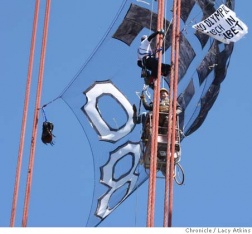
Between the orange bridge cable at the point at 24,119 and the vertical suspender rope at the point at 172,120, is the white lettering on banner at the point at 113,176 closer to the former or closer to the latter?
the vertical suspender rope at the point at 172,120

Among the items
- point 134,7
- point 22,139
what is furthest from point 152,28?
point 22,139

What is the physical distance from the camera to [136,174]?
26.0m

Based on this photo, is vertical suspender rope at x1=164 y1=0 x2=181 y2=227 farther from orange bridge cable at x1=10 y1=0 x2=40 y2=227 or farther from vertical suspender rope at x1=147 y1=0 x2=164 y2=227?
orange bridge cable at x1=10 y1=0 x2=40 y2=227

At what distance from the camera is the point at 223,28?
85.7ft

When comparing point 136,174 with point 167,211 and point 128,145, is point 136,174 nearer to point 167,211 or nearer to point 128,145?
point 128,145

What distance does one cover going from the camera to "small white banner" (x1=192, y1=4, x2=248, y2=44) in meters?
26.0

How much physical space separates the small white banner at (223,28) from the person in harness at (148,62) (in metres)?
2.05

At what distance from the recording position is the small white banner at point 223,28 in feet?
85.3

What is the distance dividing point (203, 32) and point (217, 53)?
1.62 m

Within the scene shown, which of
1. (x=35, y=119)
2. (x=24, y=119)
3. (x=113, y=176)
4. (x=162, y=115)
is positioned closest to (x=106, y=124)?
(x=113, y=176)

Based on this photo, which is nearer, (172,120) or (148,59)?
(172,120)

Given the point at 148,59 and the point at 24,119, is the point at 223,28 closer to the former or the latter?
the point at 148,59

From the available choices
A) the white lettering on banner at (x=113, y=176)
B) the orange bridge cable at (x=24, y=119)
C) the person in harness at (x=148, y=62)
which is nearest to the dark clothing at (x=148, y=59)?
the person in harness at (x=148, y=62)

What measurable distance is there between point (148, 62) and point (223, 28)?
3207mm
